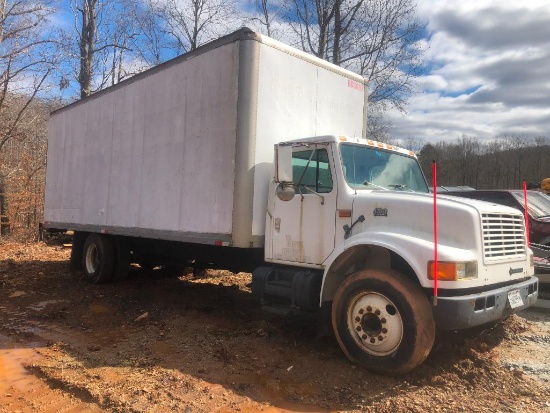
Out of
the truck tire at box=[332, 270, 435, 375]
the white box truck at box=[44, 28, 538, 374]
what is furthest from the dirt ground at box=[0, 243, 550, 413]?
the white box truck at box=[44, 28, 538, 374]

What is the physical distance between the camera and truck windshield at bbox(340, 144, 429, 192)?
5188 millimetres

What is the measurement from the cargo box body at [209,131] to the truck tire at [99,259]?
377 mm

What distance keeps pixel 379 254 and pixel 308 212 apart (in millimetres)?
936

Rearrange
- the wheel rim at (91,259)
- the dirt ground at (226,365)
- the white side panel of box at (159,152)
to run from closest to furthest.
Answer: the dirt ground at (226,365)
the white side panel of box at (159,152)
the wheel rim at (91,259)

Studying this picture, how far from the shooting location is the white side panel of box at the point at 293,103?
5.74 metres

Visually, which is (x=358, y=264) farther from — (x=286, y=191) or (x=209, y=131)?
(x=209, y=131)

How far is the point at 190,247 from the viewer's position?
7.31 meters

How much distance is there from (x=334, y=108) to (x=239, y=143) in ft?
5.88

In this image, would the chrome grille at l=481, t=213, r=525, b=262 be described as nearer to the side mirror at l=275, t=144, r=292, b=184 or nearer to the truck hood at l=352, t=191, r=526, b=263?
the truck hood at l=352, t=191, r=526, b=263

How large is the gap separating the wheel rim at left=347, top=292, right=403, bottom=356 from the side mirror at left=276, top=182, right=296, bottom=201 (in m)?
1.40

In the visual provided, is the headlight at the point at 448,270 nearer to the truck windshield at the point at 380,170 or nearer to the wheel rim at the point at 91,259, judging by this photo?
the truck windshield at the point at 380,170

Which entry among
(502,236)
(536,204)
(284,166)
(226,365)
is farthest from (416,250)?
(536,204)

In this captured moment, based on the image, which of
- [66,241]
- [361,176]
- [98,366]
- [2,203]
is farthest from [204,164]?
[2,203]

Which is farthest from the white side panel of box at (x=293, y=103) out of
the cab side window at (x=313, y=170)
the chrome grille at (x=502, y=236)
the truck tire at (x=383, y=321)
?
the chrome grille at (x=502, y=236)
